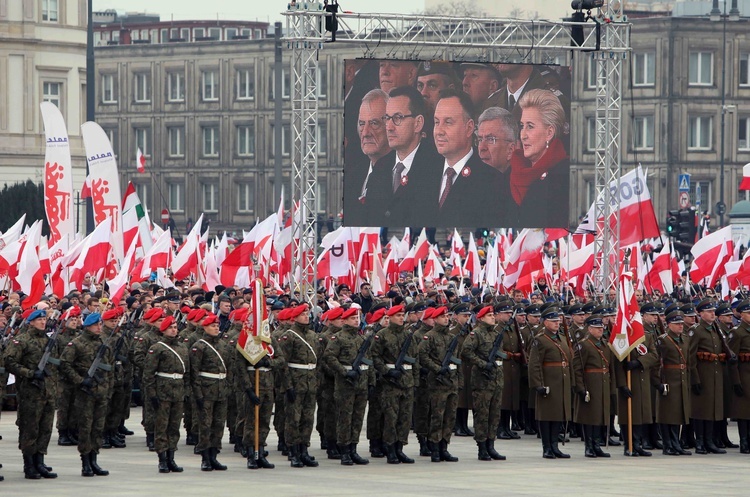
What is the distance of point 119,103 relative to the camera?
89062 millimetres

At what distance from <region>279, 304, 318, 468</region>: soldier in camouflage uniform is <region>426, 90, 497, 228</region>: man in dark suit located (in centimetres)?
1181

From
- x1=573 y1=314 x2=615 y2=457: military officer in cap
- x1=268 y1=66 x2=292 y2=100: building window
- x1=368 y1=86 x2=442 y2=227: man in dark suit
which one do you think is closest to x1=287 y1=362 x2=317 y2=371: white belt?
x1=573 y1=314 x2=615 y2=457: military officer in cap

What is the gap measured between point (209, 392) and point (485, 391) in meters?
3.33

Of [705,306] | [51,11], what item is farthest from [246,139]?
[705,306]

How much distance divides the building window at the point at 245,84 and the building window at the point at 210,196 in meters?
5.22

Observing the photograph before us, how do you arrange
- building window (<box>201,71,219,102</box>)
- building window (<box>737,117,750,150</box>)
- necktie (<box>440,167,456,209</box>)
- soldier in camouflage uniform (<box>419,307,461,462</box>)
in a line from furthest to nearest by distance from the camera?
building window (<box>201,71,219,102</box>), building window (<box>737,117,750,150</box>), necktie (<box>440,167,456,209</box>), soldier in camouflage uniform (<box>419,307,461,462</box>)

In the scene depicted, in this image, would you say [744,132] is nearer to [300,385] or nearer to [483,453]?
[483,453]

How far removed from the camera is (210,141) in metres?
88.4

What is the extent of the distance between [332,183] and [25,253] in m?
57.6

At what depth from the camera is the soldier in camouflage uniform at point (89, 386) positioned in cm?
1777

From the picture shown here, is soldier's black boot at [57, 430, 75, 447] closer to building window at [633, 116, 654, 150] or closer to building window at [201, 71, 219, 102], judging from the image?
building window at [633, 116, 654, 150]

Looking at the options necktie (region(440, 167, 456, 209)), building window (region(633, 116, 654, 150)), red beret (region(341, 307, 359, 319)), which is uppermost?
building window (region(633, 116, 654, 150))

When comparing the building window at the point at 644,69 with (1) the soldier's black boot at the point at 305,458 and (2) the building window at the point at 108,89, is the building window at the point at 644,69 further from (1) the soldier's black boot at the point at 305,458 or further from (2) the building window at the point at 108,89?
(1) the soldier's black boot at the point at 305,458

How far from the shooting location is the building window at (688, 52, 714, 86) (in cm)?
7750
